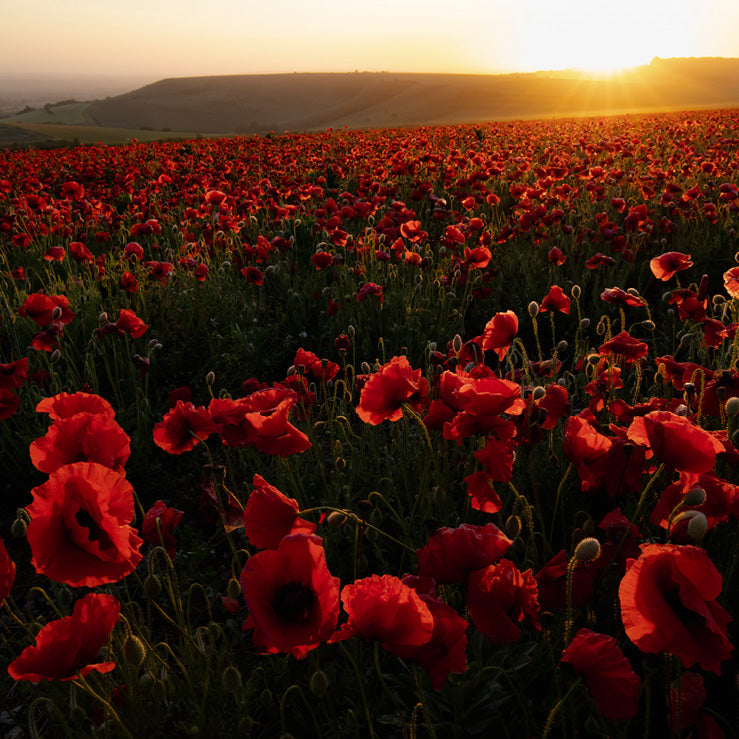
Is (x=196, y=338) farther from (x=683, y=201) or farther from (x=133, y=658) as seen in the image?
(x=683, y=201)

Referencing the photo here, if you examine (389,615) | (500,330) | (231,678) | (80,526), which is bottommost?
(231,678)

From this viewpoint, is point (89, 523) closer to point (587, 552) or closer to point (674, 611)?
point (587, 552)

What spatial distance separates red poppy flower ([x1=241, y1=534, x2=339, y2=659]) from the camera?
878mm

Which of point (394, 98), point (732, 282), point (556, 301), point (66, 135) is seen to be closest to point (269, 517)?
point (556, 301)

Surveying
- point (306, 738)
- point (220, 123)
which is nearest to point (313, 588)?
point (306, 738)

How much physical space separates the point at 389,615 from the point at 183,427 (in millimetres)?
855

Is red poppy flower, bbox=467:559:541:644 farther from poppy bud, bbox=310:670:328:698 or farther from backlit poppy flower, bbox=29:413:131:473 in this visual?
backlit poppy flower, bbox=29:413:131:473

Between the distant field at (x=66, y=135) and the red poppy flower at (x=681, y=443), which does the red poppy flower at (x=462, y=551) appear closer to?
the red poppy flower at (x=681, y=443)

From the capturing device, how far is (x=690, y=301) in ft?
7.07

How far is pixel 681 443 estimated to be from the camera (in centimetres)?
108

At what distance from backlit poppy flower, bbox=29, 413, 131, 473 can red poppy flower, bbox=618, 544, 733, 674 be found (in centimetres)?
99

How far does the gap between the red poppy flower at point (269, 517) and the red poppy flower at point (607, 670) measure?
53 centimetres

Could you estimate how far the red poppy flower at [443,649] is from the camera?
0.93m

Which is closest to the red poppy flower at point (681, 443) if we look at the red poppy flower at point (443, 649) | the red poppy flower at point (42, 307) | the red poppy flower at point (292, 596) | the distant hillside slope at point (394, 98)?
the red poppy flower at point (443, 649)
